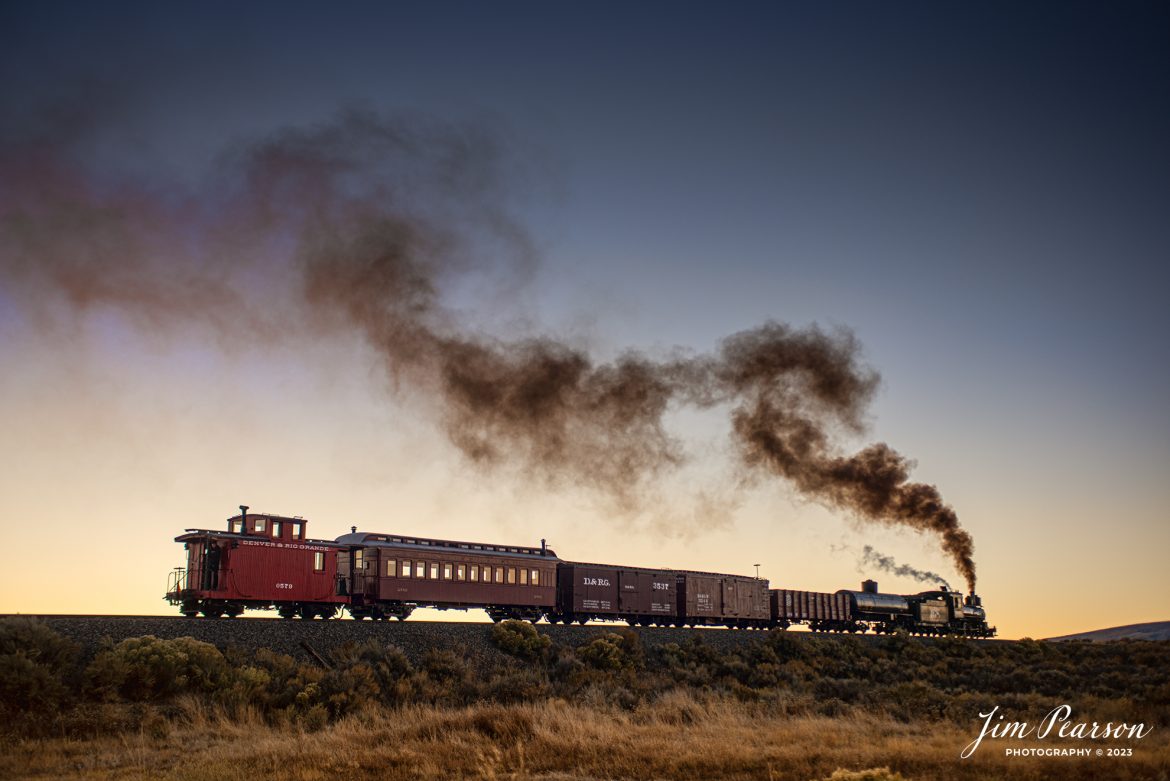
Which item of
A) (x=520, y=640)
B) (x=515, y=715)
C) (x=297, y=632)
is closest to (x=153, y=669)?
(x=297, y=632)

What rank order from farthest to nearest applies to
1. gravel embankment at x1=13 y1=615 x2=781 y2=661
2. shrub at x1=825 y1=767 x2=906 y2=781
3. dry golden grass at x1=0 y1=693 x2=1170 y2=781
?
gravel embankment at x1=13 y1=615 x2=781 y2=661 < dry golden grass at x1=0 y1=693 x2=1170 y2=781 < shrub at x1=825 y1=767 x2=906 y2=781

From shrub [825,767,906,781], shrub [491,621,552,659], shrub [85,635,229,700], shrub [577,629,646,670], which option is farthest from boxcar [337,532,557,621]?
shrub [825,767,906,781]

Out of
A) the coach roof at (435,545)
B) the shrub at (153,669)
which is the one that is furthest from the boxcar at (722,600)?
the shrub at (153,669)

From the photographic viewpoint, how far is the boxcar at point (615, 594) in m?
41.5

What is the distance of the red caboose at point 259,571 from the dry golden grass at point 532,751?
33.6 ft

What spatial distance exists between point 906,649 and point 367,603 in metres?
24.1

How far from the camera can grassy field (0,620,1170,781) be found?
55.9ft

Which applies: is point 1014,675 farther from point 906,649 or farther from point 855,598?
point 855,598

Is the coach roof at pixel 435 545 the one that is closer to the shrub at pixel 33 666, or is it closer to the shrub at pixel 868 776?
the shrub at pixel 33 666

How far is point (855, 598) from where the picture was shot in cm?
5525

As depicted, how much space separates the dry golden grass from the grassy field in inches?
2.4

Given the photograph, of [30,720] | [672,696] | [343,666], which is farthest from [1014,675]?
[30,720]

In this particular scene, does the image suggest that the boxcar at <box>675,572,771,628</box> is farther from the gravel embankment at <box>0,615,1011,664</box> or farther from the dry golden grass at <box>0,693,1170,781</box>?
the dry golden grass at <box>0,693,1170,781</box>

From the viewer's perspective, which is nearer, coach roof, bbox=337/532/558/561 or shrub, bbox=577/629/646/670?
shrub, bbox=577/629/646/670
